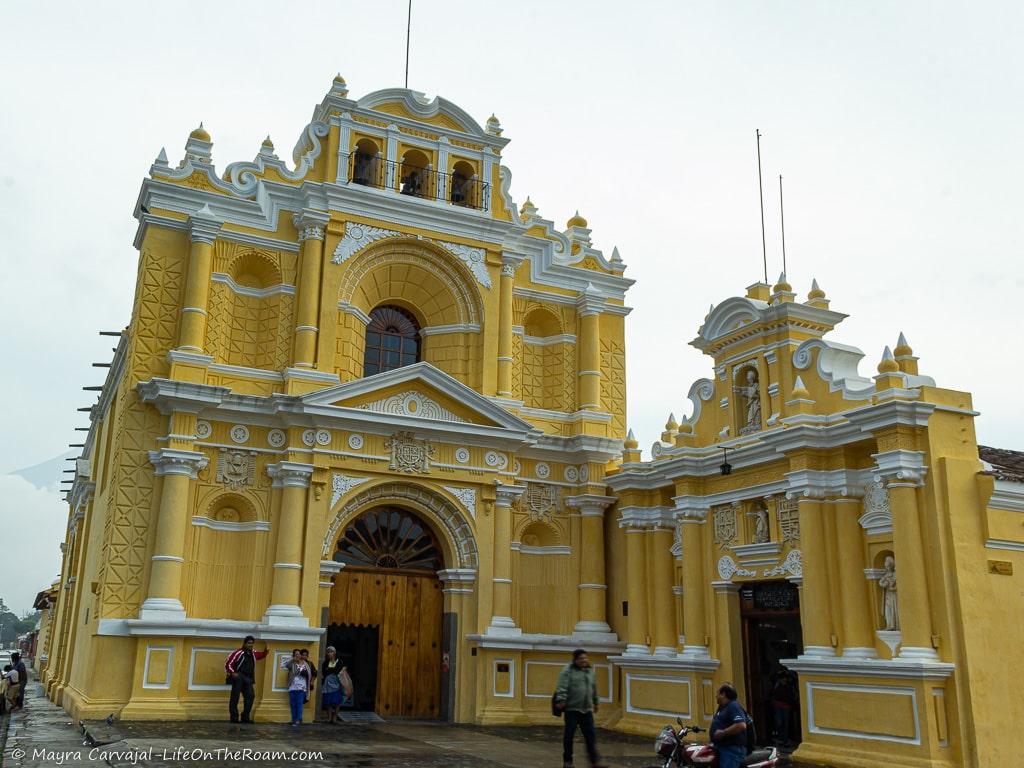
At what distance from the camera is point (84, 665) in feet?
63.4

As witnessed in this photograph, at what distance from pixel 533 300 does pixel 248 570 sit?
352 inches

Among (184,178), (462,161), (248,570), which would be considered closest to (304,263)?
(184,178)

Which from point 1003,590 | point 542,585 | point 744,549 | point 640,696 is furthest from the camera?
point 542,585

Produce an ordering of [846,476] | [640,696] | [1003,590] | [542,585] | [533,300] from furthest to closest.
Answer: [533,300] → [542,585] → [640,696] → [846,476] → [1003,590]

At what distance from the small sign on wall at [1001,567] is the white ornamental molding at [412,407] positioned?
33.6 feet

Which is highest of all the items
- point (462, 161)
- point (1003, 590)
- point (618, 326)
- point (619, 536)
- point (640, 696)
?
point (462, 161)

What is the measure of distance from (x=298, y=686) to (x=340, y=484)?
400 centimetres

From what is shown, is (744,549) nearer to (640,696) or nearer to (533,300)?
(640,696)

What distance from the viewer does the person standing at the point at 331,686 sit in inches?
719

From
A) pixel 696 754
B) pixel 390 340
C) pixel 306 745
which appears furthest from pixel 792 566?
pixel 390 340

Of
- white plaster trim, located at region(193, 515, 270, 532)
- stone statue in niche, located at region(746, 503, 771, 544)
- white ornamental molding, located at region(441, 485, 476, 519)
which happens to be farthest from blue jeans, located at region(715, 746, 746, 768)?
white plaster trim, located at region(193, 515, 270, 532)

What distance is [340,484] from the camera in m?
19.9

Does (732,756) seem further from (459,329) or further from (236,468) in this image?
(459,329)

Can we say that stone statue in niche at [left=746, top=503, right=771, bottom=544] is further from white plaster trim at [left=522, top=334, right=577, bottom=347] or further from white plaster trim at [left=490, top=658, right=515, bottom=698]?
white plaster trim at [left=522, top=334, right=577, bottom=347]
